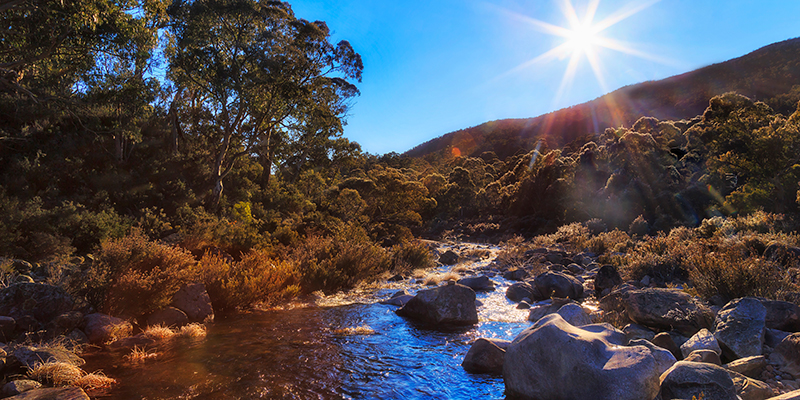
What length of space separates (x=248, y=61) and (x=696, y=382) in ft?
60.9

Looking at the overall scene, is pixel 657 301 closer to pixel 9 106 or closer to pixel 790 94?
pixel 9 106

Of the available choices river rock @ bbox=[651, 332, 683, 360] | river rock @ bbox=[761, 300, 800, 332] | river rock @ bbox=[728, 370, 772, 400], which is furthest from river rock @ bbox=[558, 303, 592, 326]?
river rock @ bbox=[761, 300, 800, 332]

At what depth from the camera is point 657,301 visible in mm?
5996

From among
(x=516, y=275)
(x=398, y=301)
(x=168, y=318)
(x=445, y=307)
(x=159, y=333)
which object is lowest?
(x=516, y=275)

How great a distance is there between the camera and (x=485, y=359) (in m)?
5.11

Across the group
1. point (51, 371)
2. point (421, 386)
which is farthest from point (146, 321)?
point (421, 386)

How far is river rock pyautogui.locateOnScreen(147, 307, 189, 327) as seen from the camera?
6.09 m

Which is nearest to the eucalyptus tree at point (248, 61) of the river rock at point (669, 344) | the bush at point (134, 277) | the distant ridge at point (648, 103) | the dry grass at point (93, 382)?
the bush at point (134, 277)

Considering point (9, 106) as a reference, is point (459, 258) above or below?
below

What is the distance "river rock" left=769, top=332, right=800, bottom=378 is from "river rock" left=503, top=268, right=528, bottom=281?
9293 millimetres

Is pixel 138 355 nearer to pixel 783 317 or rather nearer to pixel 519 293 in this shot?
pixel 519 293

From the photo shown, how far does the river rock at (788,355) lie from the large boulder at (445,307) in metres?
4.55

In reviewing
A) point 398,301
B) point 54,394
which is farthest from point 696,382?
point 398,301

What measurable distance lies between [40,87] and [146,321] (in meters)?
11.9
